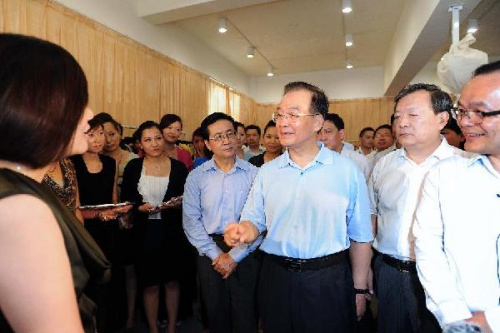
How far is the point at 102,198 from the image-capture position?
8.14 ft

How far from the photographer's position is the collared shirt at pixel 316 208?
1548 mm

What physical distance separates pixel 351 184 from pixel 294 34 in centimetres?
536

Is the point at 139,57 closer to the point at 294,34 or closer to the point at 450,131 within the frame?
the point at 294,34

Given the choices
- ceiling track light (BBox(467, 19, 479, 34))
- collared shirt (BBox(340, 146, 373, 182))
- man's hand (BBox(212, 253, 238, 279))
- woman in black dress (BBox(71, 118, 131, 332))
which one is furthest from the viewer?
ceiling track light (BBox(467, 19, 479, 34))

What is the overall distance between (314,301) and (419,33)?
393 cm

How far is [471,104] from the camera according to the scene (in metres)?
1.16

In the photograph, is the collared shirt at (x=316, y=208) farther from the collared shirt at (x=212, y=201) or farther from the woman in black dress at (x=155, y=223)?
the woman in black dress at (x=155, y=223)

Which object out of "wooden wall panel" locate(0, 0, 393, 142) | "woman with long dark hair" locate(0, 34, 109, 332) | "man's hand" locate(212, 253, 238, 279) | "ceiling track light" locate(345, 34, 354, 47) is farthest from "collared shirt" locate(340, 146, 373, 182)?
"ceiling track light" locate(345, 34, 354, 47)

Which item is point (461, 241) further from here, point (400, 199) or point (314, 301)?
point (314, 301)

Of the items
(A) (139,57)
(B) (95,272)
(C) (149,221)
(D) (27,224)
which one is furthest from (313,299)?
(A) (139,57)

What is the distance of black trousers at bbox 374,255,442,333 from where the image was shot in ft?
5.01

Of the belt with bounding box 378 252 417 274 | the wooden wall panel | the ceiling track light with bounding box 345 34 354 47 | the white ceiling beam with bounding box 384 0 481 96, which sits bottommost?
the belt with bounding box 378 252 417 274

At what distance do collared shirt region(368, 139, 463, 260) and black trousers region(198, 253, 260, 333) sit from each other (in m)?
0.83

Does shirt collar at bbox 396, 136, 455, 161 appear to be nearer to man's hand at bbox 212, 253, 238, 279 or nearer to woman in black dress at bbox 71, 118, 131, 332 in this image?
man's hand at bbox 212, 253, 238, 279
